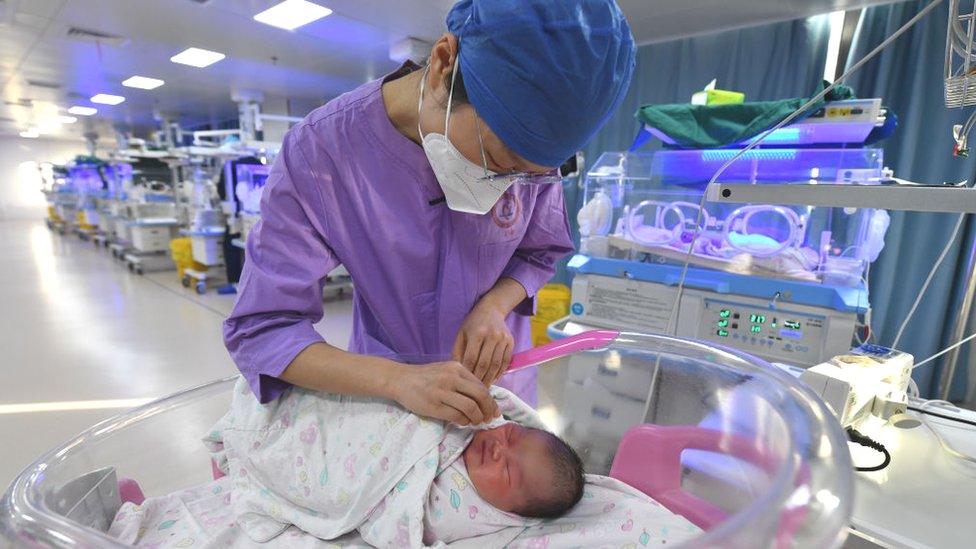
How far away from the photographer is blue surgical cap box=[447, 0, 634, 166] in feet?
2.09

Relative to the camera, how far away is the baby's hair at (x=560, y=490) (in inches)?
36.1

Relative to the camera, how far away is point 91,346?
3352mm

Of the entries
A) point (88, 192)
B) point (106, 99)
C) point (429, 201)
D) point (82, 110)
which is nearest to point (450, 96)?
point (429, 201)

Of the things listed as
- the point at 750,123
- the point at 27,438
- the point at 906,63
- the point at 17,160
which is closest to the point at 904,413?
the point at 750,123

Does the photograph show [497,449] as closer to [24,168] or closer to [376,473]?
[376,473]

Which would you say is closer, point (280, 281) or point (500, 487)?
point (280, 281)

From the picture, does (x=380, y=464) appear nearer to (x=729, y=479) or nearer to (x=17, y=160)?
(x=729, y=479)

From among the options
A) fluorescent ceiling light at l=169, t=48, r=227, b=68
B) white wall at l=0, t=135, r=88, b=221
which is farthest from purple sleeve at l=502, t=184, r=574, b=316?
white wall at l=0, t=135, r=88, b=221

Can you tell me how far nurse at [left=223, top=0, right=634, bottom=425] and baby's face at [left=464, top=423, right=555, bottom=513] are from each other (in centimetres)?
14

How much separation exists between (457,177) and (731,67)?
3333 mm

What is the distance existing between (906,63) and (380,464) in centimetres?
341

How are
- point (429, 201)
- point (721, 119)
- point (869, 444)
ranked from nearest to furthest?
1. point (429, 201)
2. point (869, 444)
3. point (721, 119)

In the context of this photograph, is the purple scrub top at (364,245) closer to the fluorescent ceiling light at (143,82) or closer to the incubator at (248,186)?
the incubator at (248,186)

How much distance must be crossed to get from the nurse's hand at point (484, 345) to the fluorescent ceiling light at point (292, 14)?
3.17m
